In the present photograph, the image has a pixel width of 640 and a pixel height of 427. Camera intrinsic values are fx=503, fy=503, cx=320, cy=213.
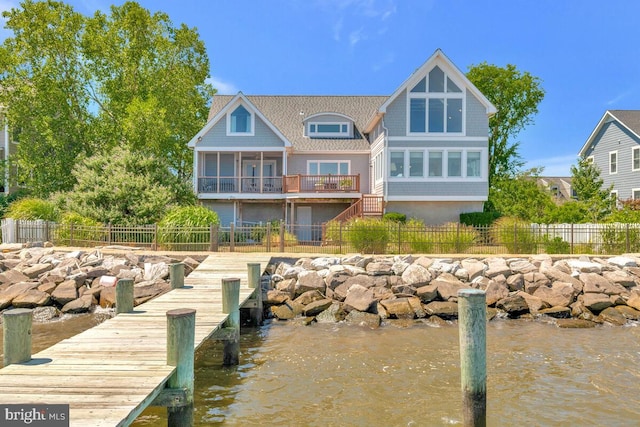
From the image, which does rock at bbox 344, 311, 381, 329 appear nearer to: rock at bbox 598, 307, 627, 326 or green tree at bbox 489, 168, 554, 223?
rock at bbox 598, 307, 627, 326

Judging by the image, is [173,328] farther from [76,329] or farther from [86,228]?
[86,228]

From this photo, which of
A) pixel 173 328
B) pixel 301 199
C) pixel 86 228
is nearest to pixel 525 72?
pixel 301 199

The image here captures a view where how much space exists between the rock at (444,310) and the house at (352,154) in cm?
1088

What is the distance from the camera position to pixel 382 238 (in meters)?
18.8

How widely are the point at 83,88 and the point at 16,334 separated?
30404mm

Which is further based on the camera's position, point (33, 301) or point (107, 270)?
point (107, 270)

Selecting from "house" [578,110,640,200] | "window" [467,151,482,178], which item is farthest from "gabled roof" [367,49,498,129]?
"house" [578,110,640,200]

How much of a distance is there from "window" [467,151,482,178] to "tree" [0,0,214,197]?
55.4 ft

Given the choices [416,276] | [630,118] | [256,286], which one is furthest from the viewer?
[630,118]

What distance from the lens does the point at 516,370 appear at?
1020 centimetres

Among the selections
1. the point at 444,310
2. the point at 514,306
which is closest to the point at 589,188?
the point at 514,306

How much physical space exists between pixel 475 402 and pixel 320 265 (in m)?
10.2

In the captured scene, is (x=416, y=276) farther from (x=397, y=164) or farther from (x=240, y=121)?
(x=240, y=121)

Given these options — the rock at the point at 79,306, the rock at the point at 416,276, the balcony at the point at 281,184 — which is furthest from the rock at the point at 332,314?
the balcony at the point at 281,184
